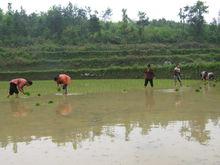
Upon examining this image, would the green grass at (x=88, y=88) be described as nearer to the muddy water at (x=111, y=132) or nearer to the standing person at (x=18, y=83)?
the standing person at (x=18, y=83)

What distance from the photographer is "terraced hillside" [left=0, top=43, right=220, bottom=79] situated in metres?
37.7

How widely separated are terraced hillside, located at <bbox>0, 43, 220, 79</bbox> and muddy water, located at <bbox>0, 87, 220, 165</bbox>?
65.9ft

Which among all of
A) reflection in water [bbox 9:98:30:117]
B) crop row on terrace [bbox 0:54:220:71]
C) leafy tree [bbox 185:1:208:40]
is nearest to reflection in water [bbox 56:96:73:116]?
reflection in water [bbox 9:98:30:117]

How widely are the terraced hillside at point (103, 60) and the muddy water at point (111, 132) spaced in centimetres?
2010

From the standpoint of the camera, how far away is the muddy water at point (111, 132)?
8.20 meters

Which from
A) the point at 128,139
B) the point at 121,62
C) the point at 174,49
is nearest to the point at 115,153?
the point at 128,139

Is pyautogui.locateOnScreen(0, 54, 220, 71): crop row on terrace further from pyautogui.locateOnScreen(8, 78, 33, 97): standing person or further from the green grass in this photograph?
pyautogui.locateOnScreen(8, 78, 33, 97): standing person

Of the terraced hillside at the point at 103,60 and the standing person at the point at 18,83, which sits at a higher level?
the terraced hillside at the point at 103,60

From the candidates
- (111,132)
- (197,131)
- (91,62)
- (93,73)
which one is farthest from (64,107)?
(91,62)

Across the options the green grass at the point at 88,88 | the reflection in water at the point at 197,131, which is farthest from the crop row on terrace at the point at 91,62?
the reflection in water at the point at 197,131

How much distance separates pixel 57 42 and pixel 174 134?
5054cm

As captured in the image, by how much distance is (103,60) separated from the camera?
4319 cm

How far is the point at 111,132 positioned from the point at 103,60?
3256 cm

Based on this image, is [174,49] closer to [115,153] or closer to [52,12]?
[52,12]
